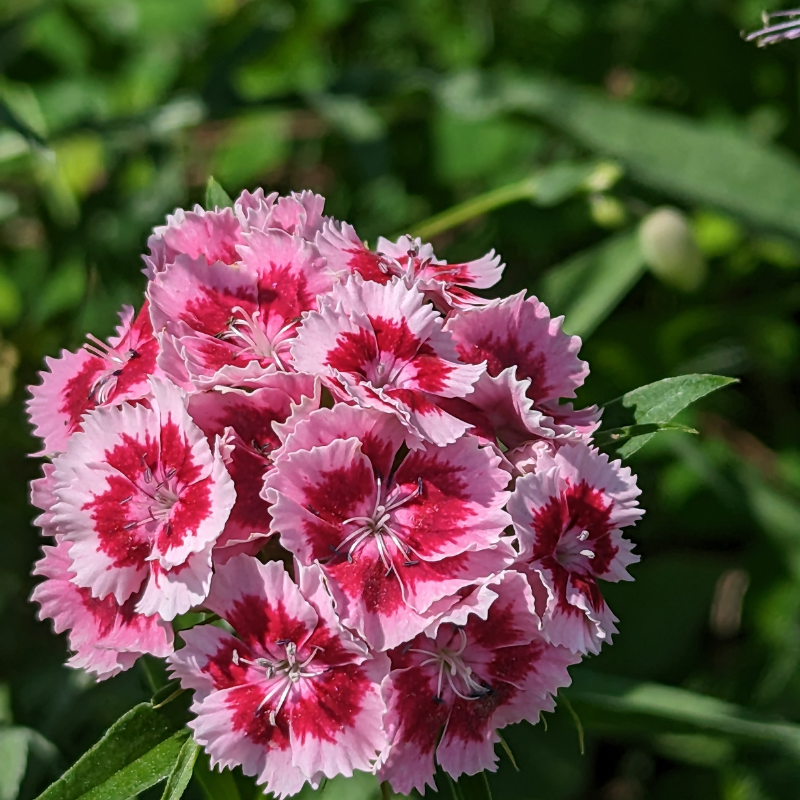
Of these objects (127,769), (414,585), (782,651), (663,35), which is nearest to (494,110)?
(663,35)

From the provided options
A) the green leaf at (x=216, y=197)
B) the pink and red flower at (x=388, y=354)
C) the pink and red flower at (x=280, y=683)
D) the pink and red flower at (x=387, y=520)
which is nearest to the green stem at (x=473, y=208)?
the green leaf at (x=216, y=197)

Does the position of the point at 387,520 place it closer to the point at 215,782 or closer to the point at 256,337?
the point at 256,337

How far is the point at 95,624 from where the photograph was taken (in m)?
1.16

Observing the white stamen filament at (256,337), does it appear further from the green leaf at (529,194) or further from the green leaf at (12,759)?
the green leaf at (529,194)

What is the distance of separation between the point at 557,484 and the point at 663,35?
2.18 metres

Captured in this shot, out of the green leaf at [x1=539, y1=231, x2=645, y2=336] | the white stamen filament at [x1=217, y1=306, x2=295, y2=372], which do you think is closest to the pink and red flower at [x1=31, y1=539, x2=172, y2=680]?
the white stamen filament at [x1=217, y1=306, x2=295, y2=372]

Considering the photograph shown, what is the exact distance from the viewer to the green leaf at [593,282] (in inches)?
78.7

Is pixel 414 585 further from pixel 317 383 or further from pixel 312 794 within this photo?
pixel 312 794

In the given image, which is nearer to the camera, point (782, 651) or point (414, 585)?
point (414, 585)

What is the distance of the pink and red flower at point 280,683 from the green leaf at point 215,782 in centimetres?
21

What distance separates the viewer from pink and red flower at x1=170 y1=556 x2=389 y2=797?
1057 mm

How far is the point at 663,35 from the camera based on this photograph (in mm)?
2842

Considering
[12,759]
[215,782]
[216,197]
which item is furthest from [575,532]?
[12,759]

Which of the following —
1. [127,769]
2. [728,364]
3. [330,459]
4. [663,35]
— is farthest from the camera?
[663,35]
